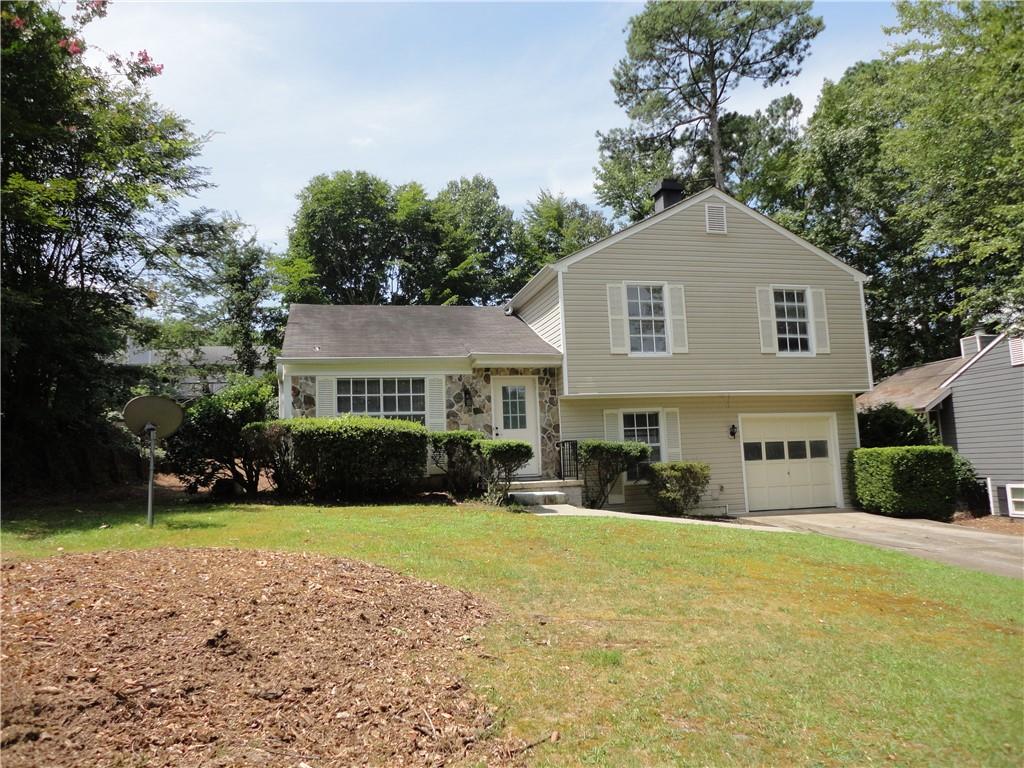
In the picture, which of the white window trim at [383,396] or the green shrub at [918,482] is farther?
the green shrub at [918,482]

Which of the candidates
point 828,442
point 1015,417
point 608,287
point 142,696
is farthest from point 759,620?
point 1015,417

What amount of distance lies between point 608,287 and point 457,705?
39.4 feet

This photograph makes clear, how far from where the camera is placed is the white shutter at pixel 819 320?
15.6 m

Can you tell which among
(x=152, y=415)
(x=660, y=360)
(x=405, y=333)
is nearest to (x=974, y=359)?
(x=660, y=360)

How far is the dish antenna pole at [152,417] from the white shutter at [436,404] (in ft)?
19.0

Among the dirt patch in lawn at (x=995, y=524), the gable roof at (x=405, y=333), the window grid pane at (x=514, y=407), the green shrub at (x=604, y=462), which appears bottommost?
the dirt patch in lawn at (x=995, y=524)

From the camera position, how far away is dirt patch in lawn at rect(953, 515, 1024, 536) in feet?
43.9

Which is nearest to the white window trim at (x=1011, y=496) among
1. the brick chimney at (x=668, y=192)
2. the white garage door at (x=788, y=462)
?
the white garage door at (x=788, y=462)

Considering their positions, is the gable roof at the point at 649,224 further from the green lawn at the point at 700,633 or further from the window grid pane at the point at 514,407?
the green lawn at the point at 700,633

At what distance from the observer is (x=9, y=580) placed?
4.34 m

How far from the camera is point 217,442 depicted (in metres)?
11.8

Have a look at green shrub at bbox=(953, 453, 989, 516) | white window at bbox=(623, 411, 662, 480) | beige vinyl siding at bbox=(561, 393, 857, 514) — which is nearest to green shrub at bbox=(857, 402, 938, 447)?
green shrub at bbox=(953, 453, 989, 516)

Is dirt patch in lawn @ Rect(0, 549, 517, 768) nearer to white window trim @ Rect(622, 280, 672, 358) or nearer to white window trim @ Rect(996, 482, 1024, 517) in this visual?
white window trim @ Rect(622, 280, 672, 358)

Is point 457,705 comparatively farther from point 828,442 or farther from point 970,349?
point 970,349
